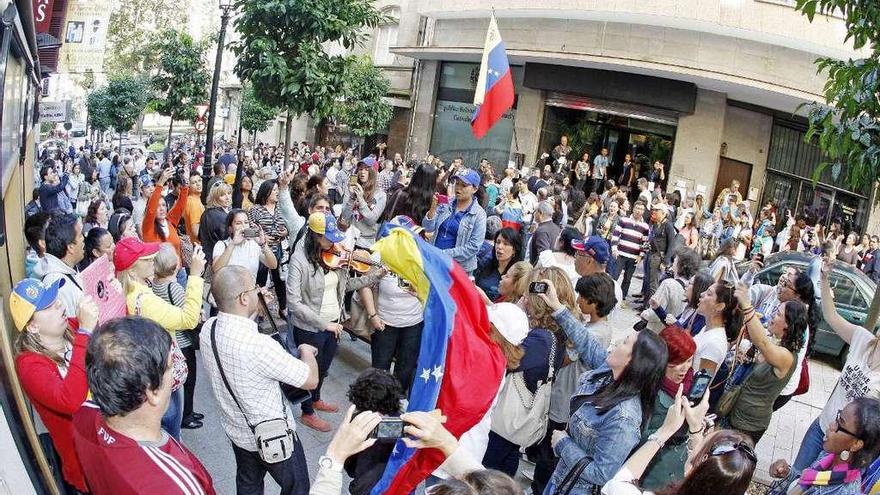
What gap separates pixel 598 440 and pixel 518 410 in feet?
2.65

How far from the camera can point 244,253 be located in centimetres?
601

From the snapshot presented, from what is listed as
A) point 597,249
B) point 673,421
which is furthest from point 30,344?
point 597,249

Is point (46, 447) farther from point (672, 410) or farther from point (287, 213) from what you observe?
point (287, 213)

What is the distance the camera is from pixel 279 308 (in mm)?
7855

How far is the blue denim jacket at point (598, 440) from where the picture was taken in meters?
3.34

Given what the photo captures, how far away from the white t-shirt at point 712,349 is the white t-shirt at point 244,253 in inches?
136

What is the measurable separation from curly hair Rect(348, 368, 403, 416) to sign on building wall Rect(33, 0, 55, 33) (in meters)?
6.99

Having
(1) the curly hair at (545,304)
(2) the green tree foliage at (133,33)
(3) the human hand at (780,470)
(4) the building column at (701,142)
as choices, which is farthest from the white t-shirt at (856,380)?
(2) the green tree foliage at (133,33)

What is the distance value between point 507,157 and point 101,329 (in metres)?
23.3

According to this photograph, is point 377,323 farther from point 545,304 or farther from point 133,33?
point 133,33

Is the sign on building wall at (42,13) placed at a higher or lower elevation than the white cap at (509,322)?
higher

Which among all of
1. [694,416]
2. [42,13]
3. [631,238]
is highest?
[42,13]

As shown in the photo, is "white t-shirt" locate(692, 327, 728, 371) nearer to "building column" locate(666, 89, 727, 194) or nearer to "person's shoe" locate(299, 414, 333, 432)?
"person's shoe" locate(299, 414, 333, 432)

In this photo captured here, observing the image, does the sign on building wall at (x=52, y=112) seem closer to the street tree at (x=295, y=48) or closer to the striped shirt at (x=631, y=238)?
the street tree at (x=295, y=48)
